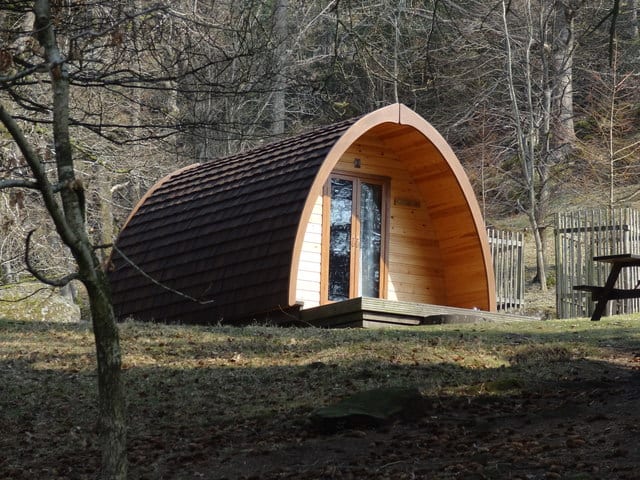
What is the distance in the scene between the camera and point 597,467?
21.5 feet

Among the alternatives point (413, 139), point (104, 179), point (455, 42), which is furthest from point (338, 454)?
point (455, 42)

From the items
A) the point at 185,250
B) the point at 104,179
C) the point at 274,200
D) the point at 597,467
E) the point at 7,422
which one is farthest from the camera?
the point at 104,179

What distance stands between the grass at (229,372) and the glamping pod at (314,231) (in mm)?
2386

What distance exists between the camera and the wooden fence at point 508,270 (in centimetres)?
2141

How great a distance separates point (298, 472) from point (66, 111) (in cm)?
277

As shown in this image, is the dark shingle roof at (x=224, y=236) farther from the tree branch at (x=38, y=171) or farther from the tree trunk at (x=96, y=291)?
the tree branch at (x=38, y=171)

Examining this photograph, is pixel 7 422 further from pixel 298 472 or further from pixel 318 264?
pixel 318 264

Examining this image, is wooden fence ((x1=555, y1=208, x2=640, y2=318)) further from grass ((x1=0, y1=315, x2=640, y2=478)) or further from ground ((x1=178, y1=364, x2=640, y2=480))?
ground ((x1=178, y1=364, x2=640, y2=480))

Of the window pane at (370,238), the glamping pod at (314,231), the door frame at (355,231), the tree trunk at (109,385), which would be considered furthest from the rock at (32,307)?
the tree trunk at (109,385)

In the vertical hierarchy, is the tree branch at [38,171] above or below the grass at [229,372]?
above

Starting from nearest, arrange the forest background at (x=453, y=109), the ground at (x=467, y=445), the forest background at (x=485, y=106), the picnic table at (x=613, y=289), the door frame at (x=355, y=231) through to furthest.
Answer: the ground at (x=467, y=445)
the picnic table at (x=613, y=289)
the door frame at (x=355, y=231)
the forest background at (x=453, y=109)
the forest background at (x=485, y=106)

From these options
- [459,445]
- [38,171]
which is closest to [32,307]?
[459,445]

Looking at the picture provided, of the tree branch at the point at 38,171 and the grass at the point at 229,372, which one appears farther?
the grass at the point at 229,372

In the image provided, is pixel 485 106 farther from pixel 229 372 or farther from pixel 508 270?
pixel 229 372
